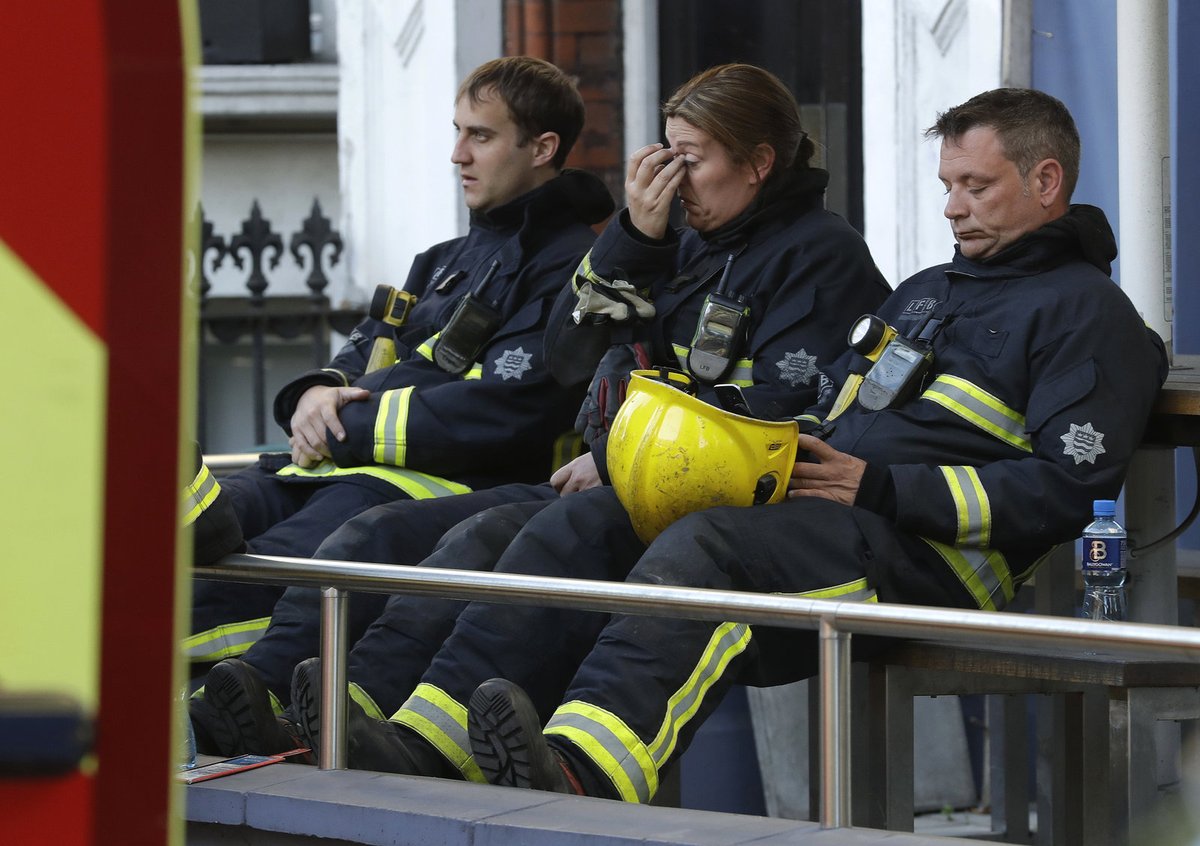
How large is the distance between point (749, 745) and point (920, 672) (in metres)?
2.18

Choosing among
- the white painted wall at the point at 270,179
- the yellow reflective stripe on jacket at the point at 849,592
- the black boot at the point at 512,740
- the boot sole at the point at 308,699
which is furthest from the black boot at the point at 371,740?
the white painted wall at the point at 270,179

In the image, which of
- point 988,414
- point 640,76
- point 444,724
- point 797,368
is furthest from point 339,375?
point 640,76

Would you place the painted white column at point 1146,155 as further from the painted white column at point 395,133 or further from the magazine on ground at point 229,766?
the painted white column at point 395,133

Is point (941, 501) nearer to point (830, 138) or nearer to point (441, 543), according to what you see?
point (441, 543)

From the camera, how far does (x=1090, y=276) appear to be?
326 cm

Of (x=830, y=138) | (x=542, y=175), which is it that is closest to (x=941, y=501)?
(x=542, y=175)

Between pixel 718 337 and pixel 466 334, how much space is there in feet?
2.37

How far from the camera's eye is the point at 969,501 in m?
3.09

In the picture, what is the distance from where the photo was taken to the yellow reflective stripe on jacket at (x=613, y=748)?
113 inches

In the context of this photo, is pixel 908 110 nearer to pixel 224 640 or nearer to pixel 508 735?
pixel 224 640

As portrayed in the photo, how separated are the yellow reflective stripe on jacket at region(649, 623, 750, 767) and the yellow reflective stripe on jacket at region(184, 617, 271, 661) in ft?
4.11

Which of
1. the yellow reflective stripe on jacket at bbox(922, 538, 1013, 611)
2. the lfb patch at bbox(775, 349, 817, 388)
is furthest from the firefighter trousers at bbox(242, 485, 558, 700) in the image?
the yellow reflective stripe on jacket at bbox(922, 538, 1013, 611)

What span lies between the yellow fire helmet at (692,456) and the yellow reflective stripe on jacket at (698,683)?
0.25 meters

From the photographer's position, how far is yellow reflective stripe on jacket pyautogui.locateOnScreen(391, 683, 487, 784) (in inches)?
123
